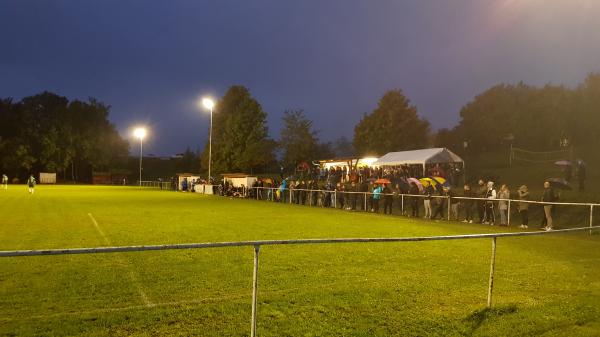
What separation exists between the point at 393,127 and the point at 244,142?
26.2m

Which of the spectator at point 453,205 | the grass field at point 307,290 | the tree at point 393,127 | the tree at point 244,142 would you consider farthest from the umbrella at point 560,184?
the tree at point 244,142

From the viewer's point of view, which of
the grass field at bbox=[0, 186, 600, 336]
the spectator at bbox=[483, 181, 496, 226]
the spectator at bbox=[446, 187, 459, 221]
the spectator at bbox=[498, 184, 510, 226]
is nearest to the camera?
the grass field at bbox=[0, 186, 600, 336]

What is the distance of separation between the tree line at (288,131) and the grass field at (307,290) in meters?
34.9

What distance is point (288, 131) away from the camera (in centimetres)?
6562

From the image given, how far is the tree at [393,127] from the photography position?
63125 mm

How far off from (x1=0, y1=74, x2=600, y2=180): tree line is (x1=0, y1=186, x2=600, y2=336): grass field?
3488cm

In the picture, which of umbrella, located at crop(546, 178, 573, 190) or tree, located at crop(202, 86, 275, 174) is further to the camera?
tree, located at crop(202, 86, 275, 174)

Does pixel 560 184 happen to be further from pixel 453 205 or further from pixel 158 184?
pixel 158 184

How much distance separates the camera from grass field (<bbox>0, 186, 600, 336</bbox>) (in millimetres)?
5934

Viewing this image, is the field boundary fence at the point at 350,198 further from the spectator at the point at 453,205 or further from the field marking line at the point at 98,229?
the field marking line at the point at 98,229

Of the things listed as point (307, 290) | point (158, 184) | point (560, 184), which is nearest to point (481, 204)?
point (560, 184)

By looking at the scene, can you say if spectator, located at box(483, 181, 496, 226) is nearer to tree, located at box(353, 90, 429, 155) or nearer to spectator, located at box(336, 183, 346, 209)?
spectator, located at box(336, 183, 346, 209)

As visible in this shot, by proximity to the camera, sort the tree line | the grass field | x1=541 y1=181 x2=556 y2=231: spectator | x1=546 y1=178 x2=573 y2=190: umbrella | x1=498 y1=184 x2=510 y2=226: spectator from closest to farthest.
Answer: the grass field, x1=541 y1=181 x2=556 y2=231: spectator, x1=498 y1=184 x2=510 y2=226: spectator, x1=546 y1=178 x2=573 y2=190: umbrella, the tree line

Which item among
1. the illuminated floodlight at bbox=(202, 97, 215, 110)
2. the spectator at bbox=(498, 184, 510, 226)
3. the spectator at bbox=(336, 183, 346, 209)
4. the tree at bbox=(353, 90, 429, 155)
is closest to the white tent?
the spectator at bbox=(336, 183, 346, 209)
